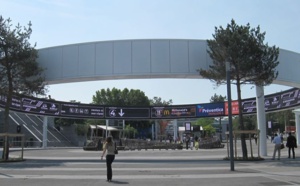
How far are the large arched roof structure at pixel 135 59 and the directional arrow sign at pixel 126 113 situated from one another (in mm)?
22607

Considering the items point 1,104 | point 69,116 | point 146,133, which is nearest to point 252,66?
point 1,104

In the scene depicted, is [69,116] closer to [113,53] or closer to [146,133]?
[113,53]

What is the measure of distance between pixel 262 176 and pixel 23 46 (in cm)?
1675

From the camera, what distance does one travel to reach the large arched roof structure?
25094mm

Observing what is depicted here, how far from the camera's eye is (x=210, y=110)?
47.0m

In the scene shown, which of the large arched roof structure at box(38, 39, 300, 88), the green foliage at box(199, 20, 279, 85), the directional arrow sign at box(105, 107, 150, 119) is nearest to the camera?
the green foliage at box(199, 20, 279, 85)

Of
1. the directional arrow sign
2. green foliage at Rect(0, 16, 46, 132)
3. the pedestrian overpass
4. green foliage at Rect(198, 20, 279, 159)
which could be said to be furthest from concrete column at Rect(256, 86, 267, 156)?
the directional arrow sign

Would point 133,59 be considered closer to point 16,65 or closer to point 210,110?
point 16,65

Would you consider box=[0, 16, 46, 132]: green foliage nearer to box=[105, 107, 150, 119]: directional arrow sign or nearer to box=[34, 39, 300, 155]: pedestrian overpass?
box=[34, 39, 300, 155]: pedestrian overpass

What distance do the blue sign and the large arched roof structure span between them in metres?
21.1

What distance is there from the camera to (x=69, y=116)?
4675 cm

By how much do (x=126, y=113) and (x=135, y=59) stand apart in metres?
24.3

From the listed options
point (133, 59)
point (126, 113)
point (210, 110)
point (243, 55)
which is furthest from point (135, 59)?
point (126, 113)

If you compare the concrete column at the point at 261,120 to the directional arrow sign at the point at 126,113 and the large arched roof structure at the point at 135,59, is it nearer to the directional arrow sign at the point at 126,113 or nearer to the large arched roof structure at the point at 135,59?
the large arched roof structure at the point at 135,59
